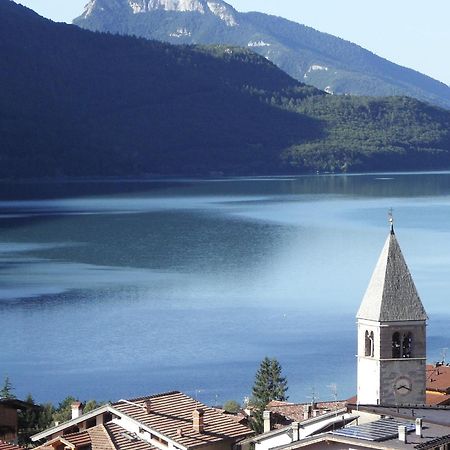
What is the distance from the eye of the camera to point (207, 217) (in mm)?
111562

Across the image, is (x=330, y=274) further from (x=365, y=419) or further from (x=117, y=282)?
(x=365, y=419)

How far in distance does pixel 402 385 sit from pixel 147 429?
427cm

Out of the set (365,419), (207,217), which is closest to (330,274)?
(207,217)

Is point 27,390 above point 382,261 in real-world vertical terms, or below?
below

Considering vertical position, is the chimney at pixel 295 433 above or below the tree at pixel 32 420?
above

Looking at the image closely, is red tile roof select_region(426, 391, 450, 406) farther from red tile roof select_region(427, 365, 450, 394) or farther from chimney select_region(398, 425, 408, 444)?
chimney select_region(398, 425, 408, 444)

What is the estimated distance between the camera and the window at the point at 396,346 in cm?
1976

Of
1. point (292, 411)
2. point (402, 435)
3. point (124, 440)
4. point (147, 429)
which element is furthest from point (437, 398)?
point (402, 435)

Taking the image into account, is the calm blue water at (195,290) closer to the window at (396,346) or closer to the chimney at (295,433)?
the window at (396,346)

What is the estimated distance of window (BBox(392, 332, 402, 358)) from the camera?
1976 cm

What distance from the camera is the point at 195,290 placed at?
61.3m

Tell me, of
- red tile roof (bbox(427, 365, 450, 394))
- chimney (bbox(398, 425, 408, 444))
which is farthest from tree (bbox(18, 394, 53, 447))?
chimney (bbox(398, 425, 408, 444))

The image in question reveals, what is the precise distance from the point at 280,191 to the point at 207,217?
168 ft

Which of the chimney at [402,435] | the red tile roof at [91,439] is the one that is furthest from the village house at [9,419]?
the chimney at [402,435]
